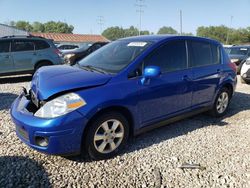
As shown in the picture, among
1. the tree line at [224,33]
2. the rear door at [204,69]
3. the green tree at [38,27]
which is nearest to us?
the rear door at [204,69]

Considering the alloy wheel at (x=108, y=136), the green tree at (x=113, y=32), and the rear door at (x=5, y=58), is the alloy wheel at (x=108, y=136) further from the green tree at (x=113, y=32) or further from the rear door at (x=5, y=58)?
the green tree at (x=113, y=32)

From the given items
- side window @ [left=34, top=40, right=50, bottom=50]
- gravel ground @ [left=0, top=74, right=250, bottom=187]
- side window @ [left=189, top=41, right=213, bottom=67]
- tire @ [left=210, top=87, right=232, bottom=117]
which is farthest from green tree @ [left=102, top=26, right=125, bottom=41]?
gravel ground @ [left=0, top=74, right=250, bottom=187]

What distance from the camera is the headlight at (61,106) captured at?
319 centimetres

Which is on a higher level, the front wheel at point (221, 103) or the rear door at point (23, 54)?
the rear door at point (23, 54)

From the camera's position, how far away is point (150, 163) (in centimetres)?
363

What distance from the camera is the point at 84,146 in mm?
3512

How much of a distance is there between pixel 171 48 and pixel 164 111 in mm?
1058

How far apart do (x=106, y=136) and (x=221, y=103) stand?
3120 mm

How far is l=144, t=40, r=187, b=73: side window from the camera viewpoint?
4120 mm

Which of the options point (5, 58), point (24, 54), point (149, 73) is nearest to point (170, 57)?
point (149, 73)

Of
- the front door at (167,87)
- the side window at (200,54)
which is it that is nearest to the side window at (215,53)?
the side window at (200,54)

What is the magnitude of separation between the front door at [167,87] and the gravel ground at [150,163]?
0.47 meters

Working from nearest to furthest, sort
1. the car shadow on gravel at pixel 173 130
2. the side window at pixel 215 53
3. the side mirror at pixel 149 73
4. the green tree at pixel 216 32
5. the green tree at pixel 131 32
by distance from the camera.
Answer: the side mirror at pixel 149 73
the car shadow on gravel at pixel 173 130
the side window at pixel 215 53
the green tree at pixel 216 32
the green tree at pixel 131 32

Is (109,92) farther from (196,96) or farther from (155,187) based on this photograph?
(196,96)
